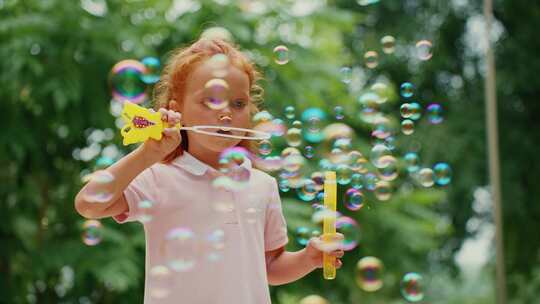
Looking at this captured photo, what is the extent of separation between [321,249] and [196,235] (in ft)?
0.64

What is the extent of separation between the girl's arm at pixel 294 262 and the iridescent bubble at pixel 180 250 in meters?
0.20

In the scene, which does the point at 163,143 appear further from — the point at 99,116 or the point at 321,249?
the point at 99,116

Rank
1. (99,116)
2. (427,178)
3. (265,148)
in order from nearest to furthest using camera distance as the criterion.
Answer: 1. (265,148)
2. (427,178)
3. (99,116)

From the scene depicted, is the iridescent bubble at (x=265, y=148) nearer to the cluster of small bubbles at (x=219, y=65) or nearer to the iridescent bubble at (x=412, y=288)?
the cluster of small bubbles at (x=219, y=65)

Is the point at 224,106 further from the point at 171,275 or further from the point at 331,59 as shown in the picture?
the point at 331,59

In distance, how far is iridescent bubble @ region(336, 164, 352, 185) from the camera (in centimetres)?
161

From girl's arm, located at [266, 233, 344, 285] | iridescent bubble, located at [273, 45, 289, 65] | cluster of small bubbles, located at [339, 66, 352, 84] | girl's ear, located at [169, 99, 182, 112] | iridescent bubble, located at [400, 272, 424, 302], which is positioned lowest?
iridescent bubble, located at [400, 272, 424, 302]

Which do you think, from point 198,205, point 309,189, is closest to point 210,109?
point 198,205

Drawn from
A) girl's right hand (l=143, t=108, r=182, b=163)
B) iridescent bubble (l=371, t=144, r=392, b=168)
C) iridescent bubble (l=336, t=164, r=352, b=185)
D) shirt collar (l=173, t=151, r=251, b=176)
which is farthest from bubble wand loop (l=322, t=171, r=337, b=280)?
iridescent bubble (l=371, t=144, r=392, b=168)

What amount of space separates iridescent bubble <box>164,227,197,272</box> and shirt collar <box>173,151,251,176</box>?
0.09 metres

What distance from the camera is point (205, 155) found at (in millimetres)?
1273

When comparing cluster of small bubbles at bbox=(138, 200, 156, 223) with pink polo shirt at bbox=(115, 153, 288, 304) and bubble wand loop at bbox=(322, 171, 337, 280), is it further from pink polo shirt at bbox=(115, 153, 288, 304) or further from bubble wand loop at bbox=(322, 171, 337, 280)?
bubble wand loop at bbox=(322, 171, 337, 280)

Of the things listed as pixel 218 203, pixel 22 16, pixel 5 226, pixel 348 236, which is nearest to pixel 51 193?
pixel 5 226

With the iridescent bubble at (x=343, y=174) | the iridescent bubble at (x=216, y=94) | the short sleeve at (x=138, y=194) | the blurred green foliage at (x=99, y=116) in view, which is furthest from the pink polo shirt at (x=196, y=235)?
the blurred green foliage at (x=99, y=116)
